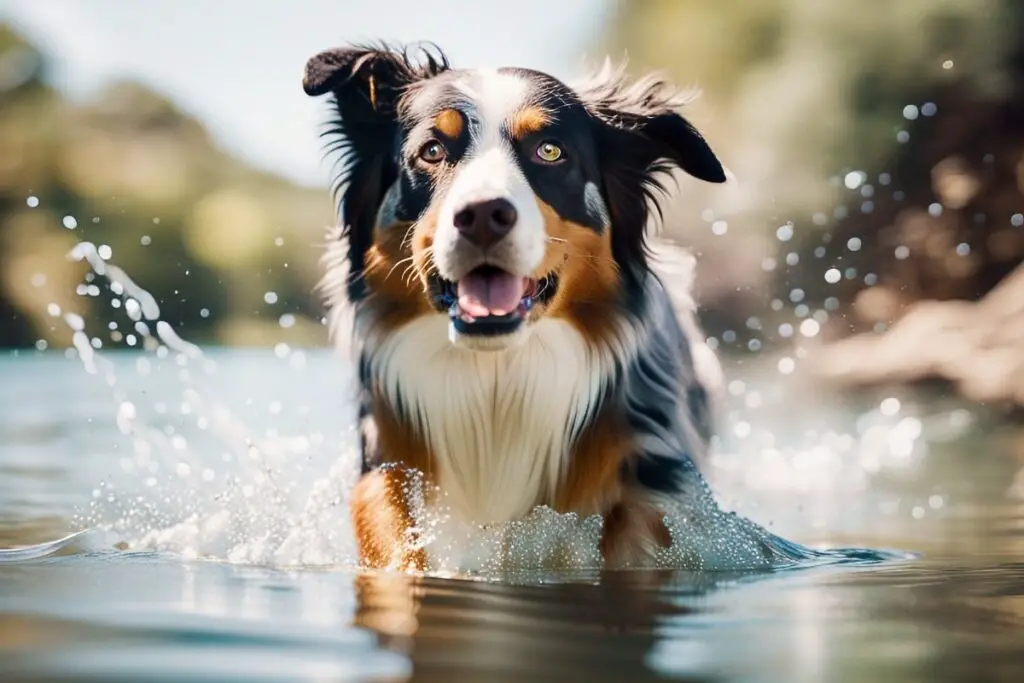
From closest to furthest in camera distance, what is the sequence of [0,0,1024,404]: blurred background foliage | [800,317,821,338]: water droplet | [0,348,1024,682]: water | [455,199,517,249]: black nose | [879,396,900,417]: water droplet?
[0,348,1024,682]: water < [455,199,517,249]: black nose < [879,396,900,417]: water droplet < [0,0,1024,404]: blurred background foliage < [800,317,821,338]: water droplet

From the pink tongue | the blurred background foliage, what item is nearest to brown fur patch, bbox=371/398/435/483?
the pink tongue

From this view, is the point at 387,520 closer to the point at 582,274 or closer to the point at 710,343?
the point at 582,274

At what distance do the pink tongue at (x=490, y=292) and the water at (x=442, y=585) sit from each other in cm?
59

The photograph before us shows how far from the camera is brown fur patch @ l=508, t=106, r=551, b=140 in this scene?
315 cm

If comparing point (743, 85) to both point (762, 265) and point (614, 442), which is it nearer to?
point (762, 265)

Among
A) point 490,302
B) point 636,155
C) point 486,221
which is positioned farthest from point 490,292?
point 636,155

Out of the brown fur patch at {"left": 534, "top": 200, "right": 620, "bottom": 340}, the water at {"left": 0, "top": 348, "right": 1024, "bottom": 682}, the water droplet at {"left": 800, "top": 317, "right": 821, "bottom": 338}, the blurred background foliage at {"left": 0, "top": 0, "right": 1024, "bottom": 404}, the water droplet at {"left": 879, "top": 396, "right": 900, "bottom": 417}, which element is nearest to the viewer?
the water at {"left": 0, "top": 348, "right": 1024, "bottom": 682}

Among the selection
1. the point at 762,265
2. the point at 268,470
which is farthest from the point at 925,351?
the point at 268,470

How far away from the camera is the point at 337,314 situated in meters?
3.62

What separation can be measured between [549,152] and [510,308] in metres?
0.42

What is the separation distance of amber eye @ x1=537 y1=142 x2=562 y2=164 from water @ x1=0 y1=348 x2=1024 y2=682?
2.98 feet

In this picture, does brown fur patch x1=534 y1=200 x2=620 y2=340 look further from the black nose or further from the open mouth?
the black nose

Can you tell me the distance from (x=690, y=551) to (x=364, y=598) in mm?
920

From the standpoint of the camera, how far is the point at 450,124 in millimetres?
3178
